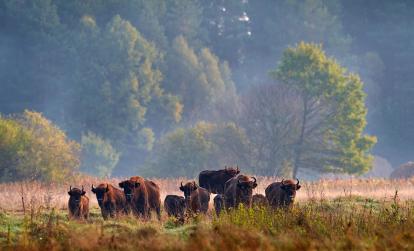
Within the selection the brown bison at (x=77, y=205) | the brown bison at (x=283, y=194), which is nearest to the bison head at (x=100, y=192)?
the brown bison at (x=77, y=205)

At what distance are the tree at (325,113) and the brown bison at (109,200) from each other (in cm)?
3413

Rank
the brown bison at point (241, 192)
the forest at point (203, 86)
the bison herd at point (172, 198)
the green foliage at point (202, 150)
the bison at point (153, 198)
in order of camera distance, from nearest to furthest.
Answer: the brown bison at point (241, 192), the bison herd at point (172, 198), the bison at point (153, 198), the forest at point (203, 86), the green foliage at point (202, 150)

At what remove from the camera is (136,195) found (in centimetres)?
2719

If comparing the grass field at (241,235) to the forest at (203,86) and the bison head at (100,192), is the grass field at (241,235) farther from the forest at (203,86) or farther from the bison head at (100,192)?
the forest at (203,86)

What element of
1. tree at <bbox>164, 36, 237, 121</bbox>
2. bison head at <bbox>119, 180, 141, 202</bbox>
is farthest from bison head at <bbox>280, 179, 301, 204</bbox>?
tree at <bbox>164, 36, 237, 121</bbox>

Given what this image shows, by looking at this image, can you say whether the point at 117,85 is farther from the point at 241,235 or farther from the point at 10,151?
the point at 241,235

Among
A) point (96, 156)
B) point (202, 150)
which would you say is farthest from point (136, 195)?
point (96, 156)

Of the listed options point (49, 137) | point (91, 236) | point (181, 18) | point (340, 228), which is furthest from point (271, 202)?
point (181, 18)

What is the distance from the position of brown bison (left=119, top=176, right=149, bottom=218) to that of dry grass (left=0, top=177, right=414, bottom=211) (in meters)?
2.30

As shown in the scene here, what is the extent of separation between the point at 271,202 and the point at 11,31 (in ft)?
228

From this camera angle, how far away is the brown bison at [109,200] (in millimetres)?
26031

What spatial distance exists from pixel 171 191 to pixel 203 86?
54.7 metres

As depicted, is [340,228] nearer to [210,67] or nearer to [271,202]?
[271,202]

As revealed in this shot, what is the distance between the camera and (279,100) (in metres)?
59.9
